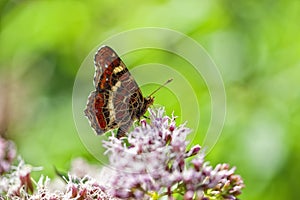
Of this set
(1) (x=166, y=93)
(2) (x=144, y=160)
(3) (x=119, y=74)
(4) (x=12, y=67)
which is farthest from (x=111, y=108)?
(4) (x=12, y=67)

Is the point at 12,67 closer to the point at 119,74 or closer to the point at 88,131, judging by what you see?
the point at 88,131

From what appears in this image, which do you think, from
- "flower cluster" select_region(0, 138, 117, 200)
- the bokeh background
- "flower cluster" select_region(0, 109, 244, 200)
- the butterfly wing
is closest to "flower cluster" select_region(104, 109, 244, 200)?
"flower cluster" select_region(0, 109, 244, 200)

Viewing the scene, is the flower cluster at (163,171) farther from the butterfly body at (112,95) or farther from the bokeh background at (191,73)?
the bokeh background at (191,73)

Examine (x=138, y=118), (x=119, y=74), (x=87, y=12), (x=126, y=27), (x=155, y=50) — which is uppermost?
(x=87, y=12)

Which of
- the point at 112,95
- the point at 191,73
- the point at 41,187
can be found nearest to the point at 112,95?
the point at 112,95

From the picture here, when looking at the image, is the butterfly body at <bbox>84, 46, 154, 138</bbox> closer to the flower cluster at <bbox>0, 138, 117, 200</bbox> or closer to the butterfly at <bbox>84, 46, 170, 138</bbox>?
the butterfly at <bbox>84, 46, 170, 138</bbox>

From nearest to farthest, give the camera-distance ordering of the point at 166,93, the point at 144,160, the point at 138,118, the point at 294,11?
the point at 144,160
the point at 138,118
the point at 166,93
the point at 294,11
